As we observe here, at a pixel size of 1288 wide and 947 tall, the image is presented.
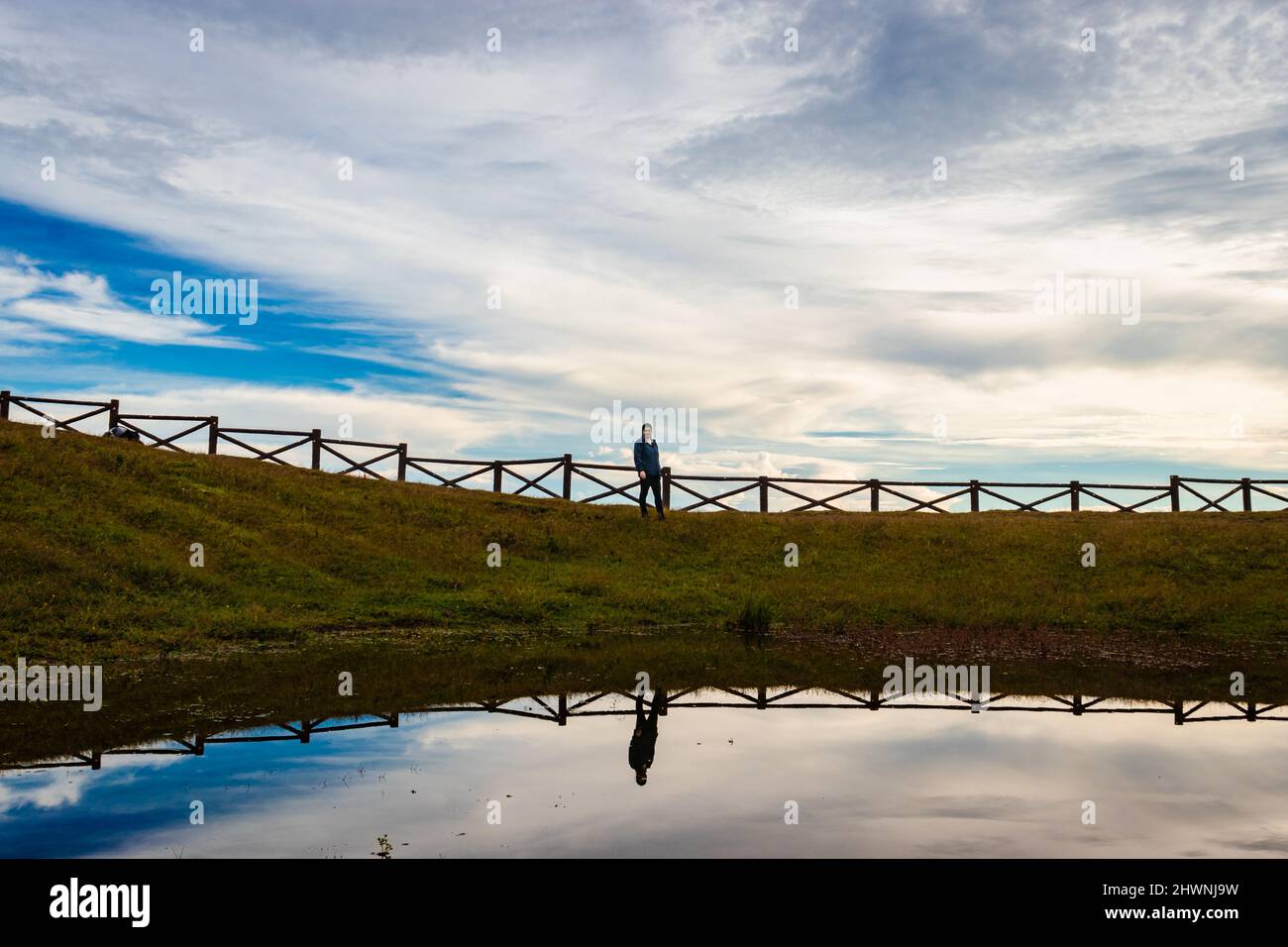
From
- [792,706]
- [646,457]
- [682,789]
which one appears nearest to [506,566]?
[646,457]

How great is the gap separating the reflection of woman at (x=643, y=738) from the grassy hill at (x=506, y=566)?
284 inches

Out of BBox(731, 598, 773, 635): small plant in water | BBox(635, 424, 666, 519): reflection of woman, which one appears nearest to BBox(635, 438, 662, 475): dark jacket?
BBox(635, 424, 666, 519): reflection of woman

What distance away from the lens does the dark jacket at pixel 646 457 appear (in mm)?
29047

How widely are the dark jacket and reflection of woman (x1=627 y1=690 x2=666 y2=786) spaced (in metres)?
15.3

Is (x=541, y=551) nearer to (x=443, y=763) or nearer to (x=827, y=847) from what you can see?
(x=443, y=763)

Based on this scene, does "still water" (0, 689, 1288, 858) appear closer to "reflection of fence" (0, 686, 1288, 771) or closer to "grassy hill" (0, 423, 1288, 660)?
"reflection of fence" (0, 686, 1288, 771)

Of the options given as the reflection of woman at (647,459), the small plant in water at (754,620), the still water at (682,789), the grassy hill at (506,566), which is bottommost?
the still water at (682,789)

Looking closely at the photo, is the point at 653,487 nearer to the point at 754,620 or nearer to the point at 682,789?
the point at 754,620

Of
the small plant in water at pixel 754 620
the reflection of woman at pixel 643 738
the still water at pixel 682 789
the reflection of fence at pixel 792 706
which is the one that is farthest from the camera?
the small plant in water at pixel 754 620

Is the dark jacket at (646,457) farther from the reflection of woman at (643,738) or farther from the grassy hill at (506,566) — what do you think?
the reflection of woman at (643,738)

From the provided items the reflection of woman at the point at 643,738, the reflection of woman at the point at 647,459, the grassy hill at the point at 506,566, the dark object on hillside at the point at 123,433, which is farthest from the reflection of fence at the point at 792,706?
the dark object on hillside at the point at 123,433

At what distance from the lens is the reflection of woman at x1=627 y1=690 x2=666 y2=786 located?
990 cm

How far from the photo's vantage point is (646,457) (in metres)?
29.2
